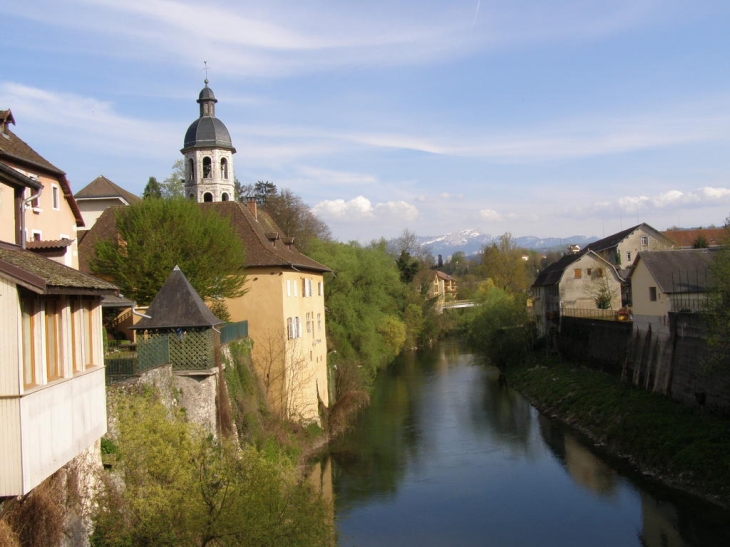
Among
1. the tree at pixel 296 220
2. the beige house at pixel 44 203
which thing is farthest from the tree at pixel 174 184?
the beige house at pixel 44 203

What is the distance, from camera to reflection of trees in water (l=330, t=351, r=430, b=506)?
24.1 meters

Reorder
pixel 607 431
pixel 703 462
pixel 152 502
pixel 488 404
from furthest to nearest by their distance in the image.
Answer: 1. pixel 488 404
2. pixel 607 431
3. pixel 703 462
4. pixel 152 502

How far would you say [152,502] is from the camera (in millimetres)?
10336

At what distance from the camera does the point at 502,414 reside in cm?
3519

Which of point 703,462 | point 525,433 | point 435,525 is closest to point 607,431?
point 525,433

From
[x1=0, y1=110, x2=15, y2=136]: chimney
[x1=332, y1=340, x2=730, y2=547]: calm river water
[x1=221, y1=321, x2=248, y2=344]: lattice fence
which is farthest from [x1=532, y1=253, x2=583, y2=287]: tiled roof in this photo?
[x1=0, y1=110, x2=15, y2=136]: chimney

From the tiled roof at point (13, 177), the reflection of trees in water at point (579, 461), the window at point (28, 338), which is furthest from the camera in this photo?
the reflection of trees in water at point (579, 461)

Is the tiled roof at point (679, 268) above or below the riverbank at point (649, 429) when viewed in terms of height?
above

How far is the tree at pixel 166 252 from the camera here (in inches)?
943

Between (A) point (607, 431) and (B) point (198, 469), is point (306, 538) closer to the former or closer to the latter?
(B) point (198, 469)

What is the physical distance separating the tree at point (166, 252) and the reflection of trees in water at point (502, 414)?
1333cm

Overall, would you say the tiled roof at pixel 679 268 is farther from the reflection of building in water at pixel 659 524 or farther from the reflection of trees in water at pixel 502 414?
the reflection of building in water at pixel 659 524

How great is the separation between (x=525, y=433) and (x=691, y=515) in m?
11.5

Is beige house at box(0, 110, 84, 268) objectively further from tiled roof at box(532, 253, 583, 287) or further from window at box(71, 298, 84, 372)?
tiled roof at box(532, 253, 583, 287)
